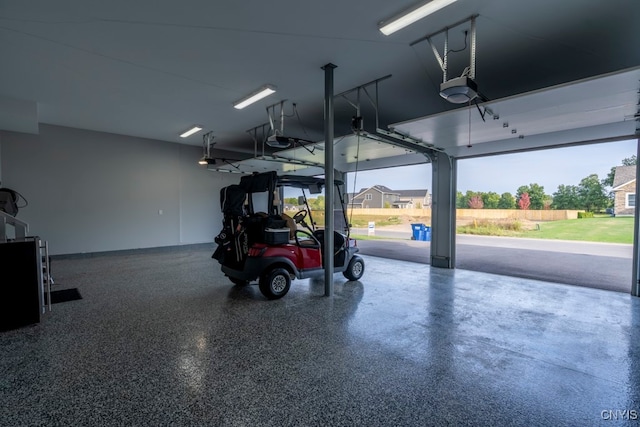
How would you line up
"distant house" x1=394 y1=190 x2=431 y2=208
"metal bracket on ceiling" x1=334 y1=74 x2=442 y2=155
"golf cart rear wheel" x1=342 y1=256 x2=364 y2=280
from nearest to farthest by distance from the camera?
1. "metal bracket on ceiling" x1=334 y1=74 x2=442 y2=155
2. "golf cart rear wheel" x1=342 y1=256 x2=364 y2=280
3. "distant house" x1=394 y1=190 x2=431 y2=208

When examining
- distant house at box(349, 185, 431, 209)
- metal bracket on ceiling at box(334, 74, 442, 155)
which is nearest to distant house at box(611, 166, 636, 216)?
metal bracket on ceiling at box(334, 74, 442, 155)

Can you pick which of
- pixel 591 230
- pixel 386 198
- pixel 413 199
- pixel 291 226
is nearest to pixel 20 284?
pixel 291 226

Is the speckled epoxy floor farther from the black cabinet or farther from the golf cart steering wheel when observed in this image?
the golf cart steering wheel

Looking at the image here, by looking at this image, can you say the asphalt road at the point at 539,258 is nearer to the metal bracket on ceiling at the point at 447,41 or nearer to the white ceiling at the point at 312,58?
the white ceiling at the point at 312,58

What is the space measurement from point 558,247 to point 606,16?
7.70 metres

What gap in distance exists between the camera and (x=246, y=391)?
2.08 meters

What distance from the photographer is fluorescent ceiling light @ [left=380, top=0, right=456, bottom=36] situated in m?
2.67

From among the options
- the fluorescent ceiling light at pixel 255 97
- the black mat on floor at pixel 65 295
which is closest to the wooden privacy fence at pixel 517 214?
the fluorescent ceiling light at pixel 255 97

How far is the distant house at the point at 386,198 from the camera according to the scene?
8.50 m

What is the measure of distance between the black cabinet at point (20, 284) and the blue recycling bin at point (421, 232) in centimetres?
984

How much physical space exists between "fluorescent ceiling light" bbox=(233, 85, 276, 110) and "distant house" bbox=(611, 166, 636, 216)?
229 inches

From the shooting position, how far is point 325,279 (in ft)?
14.3

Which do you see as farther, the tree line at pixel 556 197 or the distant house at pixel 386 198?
the distant house at pixel 386 198

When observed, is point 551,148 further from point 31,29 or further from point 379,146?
point 31,29
